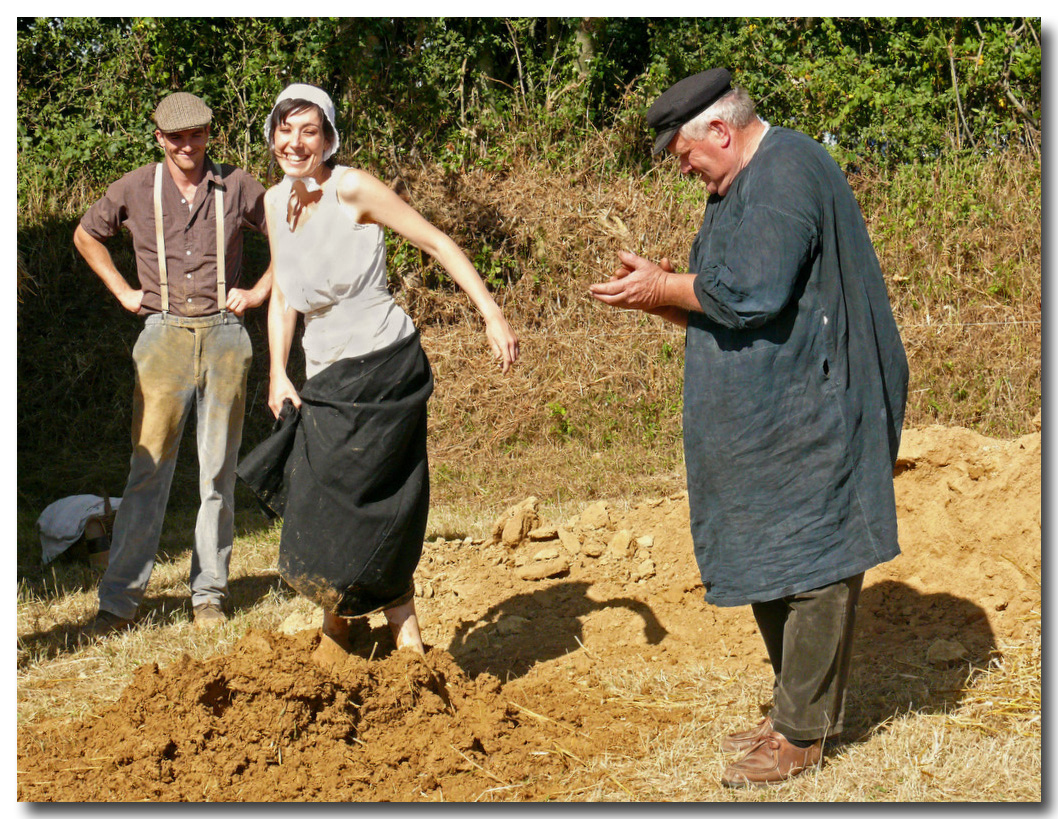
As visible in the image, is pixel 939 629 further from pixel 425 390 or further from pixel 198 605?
pixel 198 605

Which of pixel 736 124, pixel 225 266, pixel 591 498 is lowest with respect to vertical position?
pixel 591 498

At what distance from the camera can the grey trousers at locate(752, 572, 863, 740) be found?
3043 mm

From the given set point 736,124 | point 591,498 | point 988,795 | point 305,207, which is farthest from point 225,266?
point 988,795

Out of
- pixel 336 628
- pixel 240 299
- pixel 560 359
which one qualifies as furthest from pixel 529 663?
pixel 560 359

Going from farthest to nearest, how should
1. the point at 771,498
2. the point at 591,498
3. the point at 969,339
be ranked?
the point at 969,339 → the point at 591,498 → the point at 771,498

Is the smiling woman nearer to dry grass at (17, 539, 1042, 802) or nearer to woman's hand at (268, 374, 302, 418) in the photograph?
woman's hand at (268, 374, 302, 418)

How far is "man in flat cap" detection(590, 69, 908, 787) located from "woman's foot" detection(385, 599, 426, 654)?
136 centimetres

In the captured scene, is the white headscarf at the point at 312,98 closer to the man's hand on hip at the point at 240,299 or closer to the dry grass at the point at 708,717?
the man's hand on hip at the point at 240,299

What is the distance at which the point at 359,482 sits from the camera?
3678 millimetres

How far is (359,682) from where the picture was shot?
359 centimetres

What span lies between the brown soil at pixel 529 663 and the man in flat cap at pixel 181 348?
1.19 metres

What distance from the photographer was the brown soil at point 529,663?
339cm

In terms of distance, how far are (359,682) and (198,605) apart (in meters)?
1.91

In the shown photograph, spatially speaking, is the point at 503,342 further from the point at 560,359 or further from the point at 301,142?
the point at 560,359
